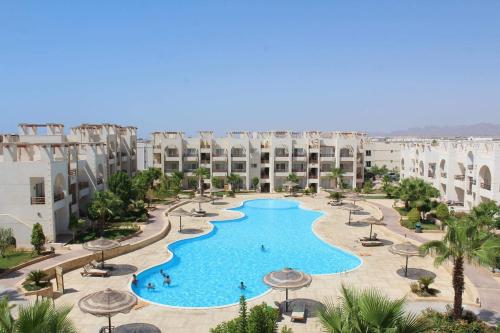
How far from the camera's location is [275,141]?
6375 cm

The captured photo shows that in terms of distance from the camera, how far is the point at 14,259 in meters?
26.3

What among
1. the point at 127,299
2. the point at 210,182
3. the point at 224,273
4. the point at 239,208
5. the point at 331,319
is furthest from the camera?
the point at 210,182

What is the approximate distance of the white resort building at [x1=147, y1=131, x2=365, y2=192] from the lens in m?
63.7

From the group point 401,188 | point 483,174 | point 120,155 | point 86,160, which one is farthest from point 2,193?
point 483,174

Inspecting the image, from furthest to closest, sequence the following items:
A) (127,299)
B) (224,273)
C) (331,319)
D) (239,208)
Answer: (239,208), (224,273), (127,299), (331,319)

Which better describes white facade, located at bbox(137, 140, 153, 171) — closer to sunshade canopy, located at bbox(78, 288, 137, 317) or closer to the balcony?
the balcony

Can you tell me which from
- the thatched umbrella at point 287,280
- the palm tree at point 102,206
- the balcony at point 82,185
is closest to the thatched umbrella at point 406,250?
the thatched umbrella at point 287,280

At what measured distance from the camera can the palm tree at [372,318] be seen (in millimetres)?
8664

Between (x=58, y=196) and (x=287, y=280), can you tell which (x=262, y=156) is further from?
(x=287, y=280)

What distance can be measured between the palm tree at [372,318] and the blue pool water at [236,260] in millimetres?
13742

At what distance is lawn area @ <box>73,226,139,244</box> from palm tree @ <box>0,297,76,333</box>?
74.9ft

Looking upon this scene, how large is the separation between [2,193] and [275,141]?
4175 centimetres

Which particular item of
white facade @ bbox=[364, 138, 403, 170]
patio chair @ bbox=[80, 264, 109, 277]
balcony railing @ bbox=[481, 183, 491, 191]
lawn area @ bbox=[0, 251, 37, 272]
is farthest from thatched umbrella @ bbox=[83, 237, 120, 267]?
white facade @ bbox=[364, 138, 403, 170]

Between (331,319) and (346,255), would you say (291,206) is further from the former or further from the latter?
(331,319)
